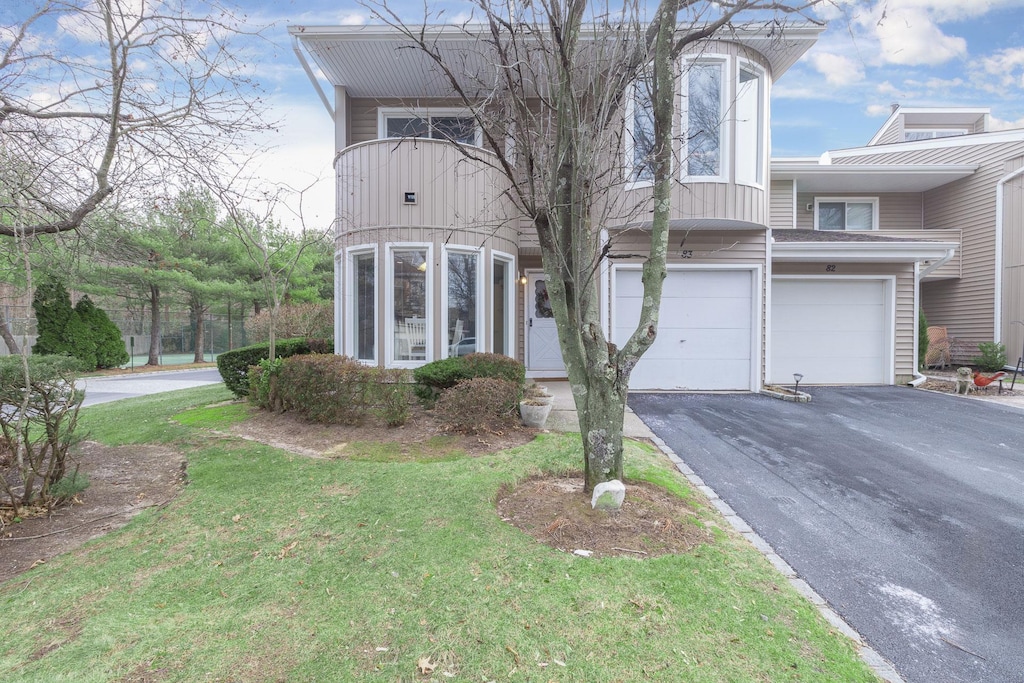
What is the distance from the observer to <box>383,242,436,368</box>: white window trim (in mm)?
7680

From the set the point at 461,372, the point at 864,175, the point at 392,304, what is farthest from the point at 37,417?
the point at 864,175

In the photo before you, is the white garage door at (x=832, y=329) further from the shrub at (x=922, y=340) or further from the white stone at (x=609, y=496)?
the white stone at (x=609, y=496)

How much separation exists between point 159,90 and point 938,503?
7.95 m

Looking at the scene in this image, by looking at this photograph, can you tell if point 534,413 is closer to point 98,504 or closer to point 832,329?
point 98,504

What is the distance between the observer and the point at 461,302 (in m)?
7.96

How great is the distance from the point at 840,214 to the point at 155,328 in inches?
952

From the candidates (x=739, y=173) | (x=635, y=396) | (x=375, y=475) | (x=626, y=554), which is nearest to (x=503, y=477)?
(x=375, y=475)

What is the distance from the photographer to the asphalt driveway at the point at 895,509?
245cm

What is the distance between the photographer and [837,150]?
50.7 feet

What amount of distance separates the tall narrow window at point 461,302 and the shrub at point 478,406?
1941 millimetres

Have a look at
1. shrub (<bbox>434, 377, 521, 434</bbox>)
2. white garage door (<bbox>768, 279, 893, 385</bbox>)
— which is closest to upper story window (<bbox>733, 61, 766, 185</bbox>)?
white garage door (<bbox>768, 279, 893, 385</bbox>)

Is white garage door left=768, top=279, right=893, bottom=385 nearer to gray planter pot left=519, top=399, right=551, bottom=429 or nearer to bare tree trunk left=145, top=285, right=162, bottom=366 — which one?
gray planter pot left=519, top=399, right=551, bottom=429

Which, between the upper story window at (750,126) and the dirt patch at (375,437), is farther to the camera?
the upper story window at (750,126)

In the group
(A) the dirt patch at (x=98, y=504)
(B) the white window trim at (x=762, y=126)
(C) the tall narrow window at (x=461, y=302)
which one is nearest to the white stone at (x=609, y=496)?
(A) the dirt patch at (x=98, y=504)
